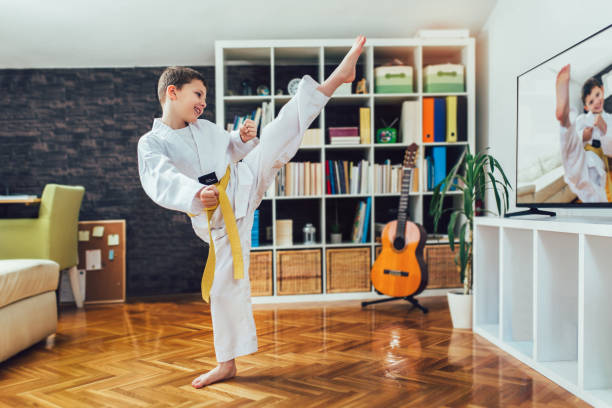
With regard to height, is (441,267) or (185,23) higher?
(185,23)

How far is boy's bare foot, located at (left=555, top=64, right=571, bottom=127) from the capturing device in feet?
7.11

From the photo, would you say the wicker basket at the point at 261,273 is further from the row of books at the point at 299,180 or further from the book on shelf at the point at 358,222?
the book on shelf at the point at 358,222

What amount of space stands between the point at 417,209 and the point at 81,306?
2614 millimetres

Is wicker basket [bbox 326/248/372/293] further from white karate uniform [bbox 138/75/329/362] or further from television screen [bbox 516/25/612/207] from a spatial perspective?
white karate uniform [bbox 138/75/329/362]

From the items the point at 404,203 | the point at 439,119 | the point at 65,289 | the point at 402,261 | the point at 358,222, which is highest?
the point at 439,119

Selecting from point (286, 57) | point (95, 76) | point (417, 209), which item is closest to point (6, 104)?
point (95, 76)

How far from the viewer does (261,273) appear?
3660 millimetres

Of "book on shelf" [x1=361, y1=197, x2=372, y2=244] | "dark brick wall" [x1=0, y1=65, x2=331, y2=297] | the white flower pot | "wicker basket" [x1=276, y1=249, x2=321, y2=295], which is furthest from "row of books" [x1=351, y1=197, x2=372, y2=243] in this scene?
"dark brick wall" [x1=0, y1=65, x2=331, y2=297]

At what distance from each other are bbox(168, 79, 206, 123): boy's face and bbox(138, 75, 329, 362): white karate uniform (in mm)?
57

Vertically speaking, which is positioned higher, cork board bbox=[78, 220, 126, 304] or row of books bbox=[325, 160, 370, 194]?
row of books bbox=[325, 160, 370, 194]

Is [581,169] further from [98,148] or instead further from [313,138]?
[98,148]

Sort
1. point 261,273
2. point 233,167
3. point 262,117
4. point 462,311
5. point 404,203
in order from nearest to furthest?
point 233,167, point 462,311, point 404,203, point 261,273, point 262,117

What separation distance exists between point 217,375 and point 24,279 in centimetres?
108

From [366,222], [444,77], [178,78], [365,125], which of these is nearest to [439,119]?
[444,77]
